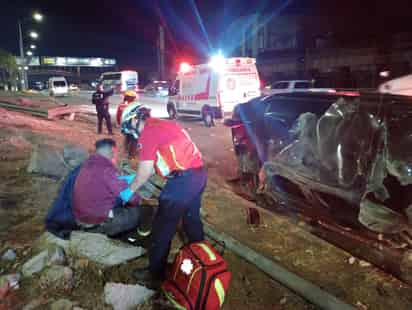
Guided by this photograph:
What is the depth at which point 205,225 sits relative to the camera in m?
3.89

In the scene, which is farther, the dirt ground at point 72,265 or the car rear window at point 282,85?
the car rear window at point 282,85

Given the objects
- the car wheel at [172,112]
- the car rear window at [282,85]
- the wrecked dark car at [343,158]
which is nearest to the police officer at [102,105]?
the car wheel at [172,112]

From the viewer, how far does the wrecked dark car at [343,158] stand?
3.19 metres

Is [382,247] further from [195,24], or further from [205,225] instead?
[195,24]

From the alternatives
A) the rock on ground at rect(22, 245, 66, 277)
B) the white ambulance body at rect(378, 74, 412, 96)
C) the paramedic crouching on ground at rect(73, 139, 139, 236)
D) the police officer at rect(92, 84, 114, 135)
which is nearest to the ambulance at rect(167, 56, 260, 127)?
the police officer at rect(92, 84, 114, 135)

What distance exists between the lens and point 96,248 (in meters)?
3.17

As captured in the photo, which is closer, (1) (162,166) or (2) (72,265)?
(1) (162,166)

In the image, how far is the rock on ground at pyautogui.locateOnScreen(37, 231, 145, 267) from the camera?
314 centimetres

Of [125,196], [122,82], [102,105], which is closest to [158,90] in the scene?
[122,82]

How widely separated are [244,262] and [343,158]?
1412 mm

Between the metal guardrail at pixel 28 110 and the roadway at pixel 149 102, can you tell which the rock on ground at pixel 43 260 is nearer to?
the metal guardrail at pixel 28 110

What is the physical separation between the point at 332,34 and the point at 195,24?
796 inches

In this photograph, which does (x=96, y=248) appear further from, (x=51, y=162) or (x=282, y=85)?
(x=282, y=85)

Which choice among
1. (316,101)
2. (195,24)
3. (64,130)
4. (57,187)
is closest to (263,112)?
(316,101)
